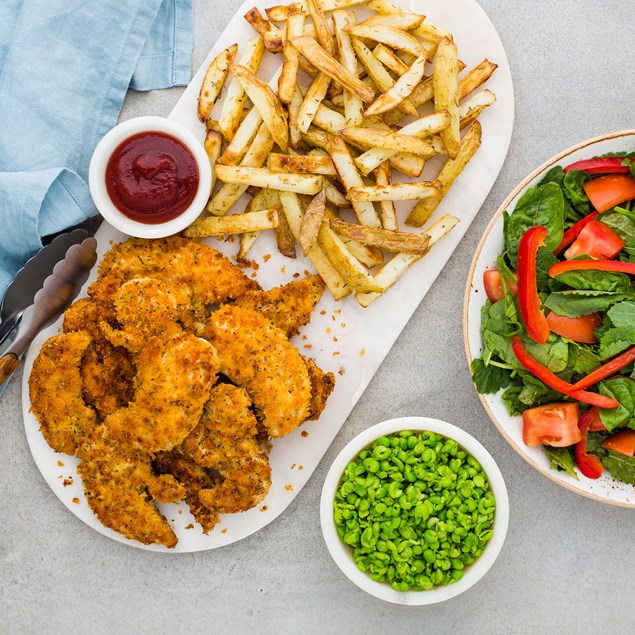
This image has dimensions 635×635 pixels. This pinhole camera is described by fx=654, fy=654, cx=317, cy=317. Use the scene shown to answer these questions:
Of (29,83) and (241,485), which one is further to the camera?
(29,83)

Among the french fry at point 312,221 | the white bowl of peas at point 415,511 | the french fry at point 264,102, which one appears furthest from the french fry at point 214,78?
the white bowl of peas at point 415,511

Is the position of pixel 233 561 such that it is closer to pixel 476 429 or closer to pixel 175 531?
pixel 175 531

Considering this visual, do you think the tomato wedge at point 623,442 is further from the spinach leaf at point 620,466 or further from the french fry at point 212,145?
the french fry at point 212,145

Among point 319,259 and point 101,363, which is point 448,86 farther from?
point 101,363

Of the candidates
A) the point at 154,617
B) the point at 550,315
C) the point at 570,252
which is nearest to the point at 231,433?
the point at 154,617

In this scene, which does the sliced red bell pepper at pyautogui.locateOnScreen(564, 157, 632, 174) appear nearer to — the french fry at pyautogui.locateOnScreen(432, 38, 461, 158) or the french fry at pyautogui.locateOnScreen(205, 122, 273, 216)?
the french fry at pyautogui.locateOnScreen(432, 38, 461, 158)

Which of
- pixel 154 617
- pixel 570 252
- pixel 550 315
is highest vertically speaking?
pixel 570 252

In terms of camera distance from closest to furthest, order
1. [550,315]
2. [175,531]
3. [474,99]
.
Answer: [550,315] < [474,99] < [175,531]

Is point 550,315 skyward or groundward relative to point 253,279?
skyward
